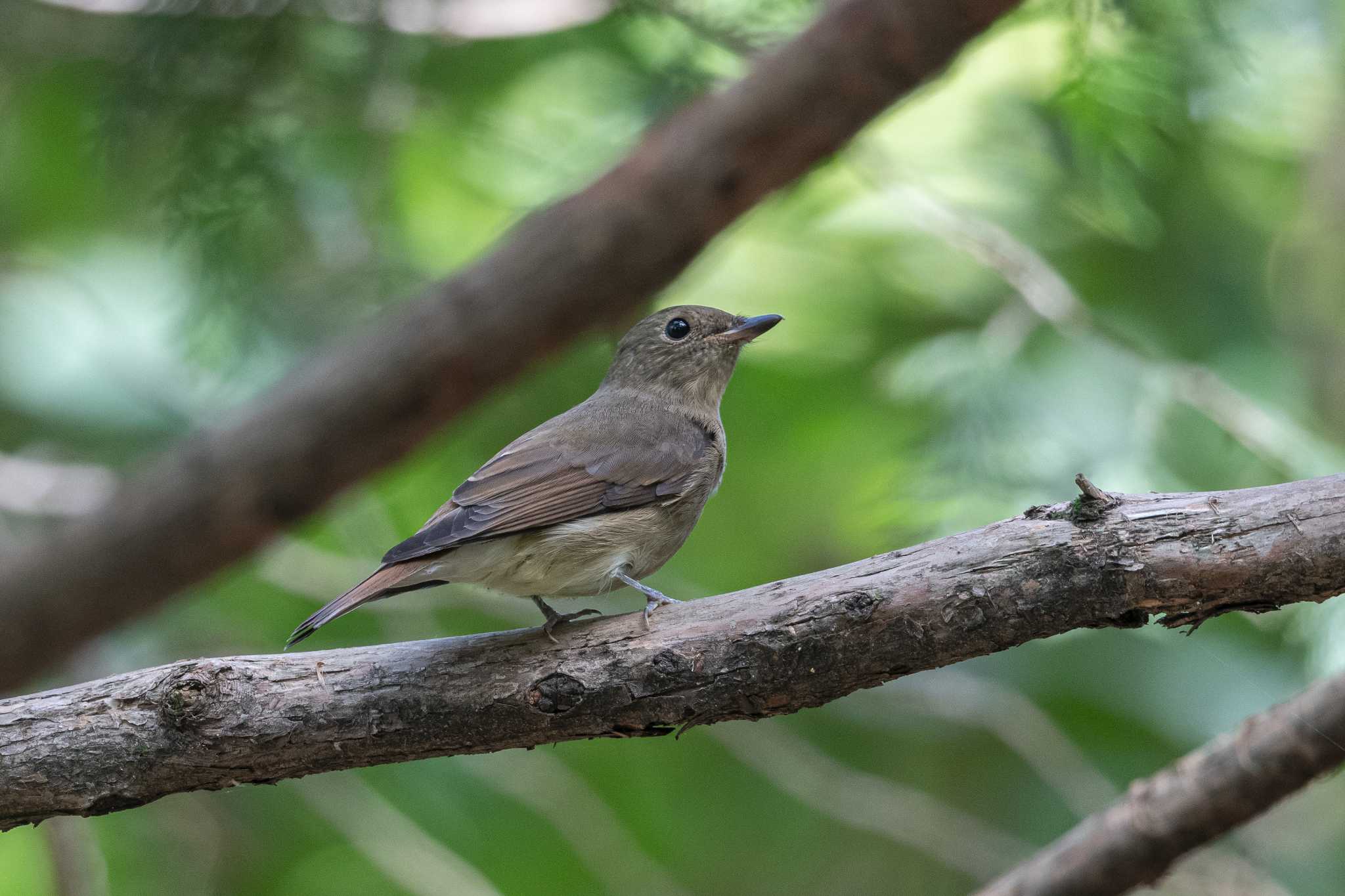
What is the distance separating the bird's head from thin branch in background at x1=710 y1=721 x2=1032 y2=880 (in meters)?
1.70

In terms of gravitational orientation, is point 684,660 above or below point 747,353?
below

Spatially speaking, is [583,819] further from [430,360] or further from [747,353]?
[747,353]

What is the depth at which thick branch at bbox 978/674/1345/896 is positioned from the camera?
2852 mm

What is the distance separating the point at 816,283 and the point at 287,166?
88.9 inches

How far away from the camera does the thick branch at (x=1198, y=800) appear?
2852 millimetres

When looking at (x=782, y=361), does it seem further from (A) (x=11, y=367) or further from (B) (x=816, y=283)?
(A) (x=11, y=367)

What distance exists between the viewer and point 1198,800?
2938mm

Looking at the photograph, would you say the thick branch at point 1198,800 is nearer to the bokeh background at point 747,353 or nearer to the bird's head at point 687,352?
the bokeh background at point 747,353

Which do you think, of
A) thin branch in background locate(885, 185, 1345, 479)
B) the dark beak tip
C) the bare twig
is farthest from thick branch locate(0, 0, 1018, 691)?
the bare twig

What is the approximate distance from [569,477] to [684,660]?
765 mm

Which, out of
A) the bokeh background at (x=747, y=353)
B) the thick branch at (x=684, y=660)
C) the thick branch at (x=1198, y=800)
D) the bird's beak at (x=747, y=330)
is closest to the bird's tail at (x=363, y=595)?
the thick branch at (x=684, y=660)

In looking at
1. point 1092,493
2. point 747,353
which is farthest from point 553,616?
point 747,353

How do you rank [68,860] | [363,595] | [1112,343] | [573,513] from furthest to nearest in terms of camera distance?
[1112,343]
[68,860]
[573,513]
[363,595]

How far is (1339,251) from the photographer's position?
5508 mm
